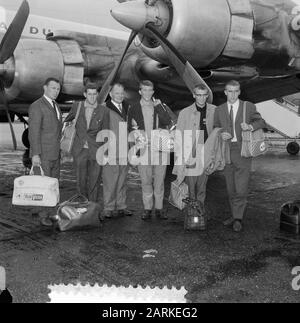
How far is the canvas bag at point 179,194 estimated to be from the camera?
4.84m

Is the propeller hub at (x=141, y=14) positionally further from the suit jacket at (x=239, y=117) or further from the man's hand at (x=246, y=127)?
the man's hand at (x=246, y=127)

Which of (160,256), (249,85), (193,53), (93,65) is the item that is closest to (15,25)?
(93,65)

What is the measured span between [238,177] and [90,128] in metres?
1.98

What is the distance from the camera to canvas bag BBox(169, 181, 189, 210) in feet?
15.9

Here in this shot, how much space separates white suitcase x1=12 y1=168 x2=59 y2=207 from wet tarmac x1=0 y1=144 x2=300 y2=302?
0.39 m

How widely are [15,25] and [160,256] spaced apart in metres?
5.30

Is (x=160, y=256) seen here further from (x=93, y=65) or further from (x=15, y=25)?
(x=93, y=65)

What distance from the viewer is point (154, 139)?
4965 millimetres

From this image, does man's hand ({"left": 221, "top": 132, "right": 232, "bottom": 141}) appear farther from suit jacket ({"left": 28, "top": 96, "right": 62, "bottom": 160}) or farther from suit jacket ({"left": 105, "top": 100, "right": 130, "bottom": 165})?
suit jacket ({"left": 28, "top": 96, "right": 62, "bottom": 160})

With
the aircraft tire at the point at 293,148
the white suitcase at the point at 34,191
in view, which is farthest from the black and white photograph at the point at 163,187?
the aircraft tire at the point at 293,148

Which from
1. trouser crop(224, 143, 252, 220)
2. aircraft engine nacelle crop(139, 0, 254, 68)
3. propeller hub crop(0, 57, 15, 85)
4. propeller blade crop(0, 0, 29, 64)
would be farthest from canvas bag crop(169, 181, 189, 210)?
propeller hub crop(0, 57, 15, 85)

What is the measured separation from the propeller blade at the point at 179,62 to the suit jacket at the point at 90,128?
1338 millimetres
